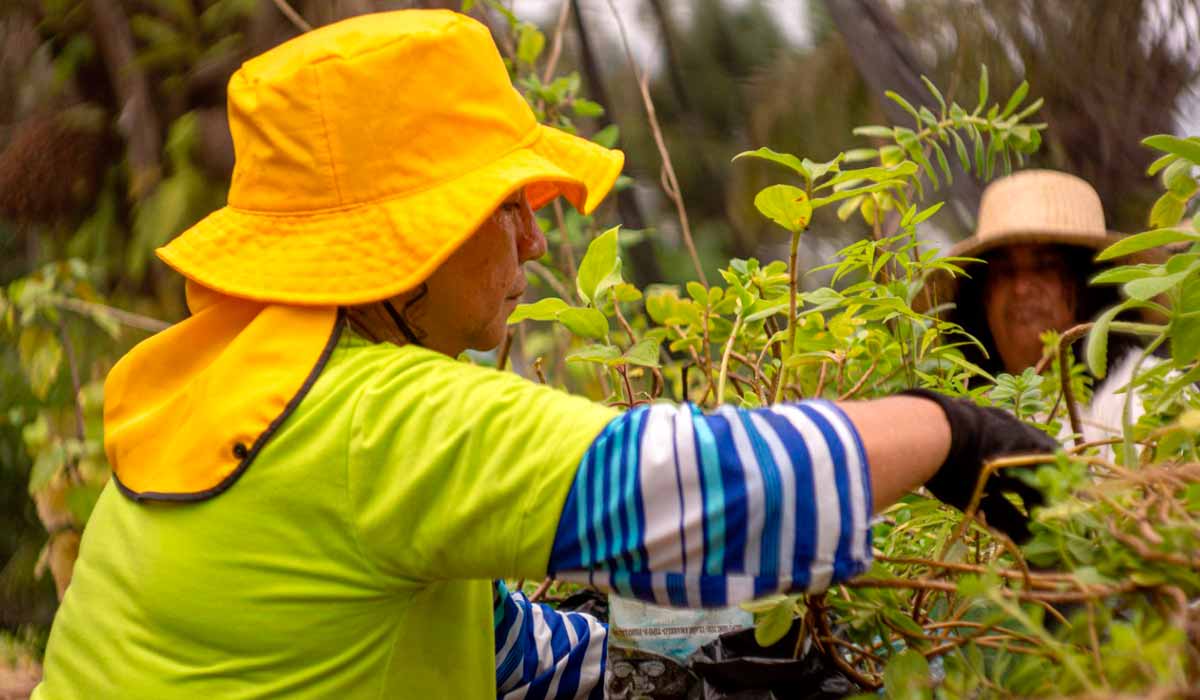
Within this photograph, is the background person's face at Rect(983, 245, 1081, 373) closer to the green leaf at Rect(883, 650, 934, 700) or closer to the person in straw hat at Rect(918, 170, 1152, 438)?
the person in straw hat at Rect(918, 170, 1152, 438)

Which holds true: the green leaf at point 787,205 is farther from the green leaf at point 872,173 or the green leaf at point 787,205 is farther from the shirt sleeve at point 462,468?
the shirt sleeve at point 462,468

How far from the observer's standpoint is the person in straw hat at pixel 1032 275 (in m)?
1.99

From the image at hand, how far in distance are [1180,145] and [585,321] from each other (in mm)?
440

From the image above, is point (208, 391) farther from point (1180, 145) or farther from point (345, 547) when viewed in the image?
point (1180, 145)

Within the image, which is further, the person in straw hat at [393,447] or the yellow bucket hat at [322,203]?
the yellow bucket hat at [322,203]

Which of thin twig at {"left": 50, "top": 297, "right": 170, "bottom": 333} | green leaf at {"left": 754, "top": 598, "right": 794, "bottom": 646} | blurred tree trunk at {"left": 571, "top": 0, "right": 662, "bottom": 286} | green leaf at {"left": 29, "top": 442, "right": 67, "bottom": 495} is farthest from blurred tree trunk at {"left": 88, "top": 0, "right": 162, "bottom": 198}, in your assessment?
green leaf at {"left": 754, "top": 598, "right": 794, "bottom": 646}

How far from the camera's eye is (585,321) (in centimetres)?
89

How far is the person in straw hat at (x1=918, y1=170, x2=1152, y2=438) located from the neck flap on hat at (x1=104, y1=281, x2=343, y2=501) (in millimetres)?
1442

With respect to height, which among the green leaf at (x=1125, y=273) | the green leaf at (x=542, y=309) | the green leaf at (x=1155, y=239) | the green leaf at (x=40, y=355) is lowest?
the green leaf at (x=40, y=355)

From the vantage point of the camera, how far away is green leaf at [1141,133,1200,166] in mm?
647

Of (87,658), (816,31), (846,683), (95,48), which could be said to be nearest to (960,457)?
(846,683)

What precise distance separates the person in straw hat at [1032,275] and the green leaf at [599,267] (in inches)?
46.8

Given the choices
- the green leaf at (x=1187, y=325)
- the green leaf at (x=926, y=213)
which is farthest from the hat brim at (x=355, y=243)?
the green leaf at (x=1187, y=325)

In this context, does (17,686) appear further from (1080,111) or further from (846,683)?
(1080,111)
